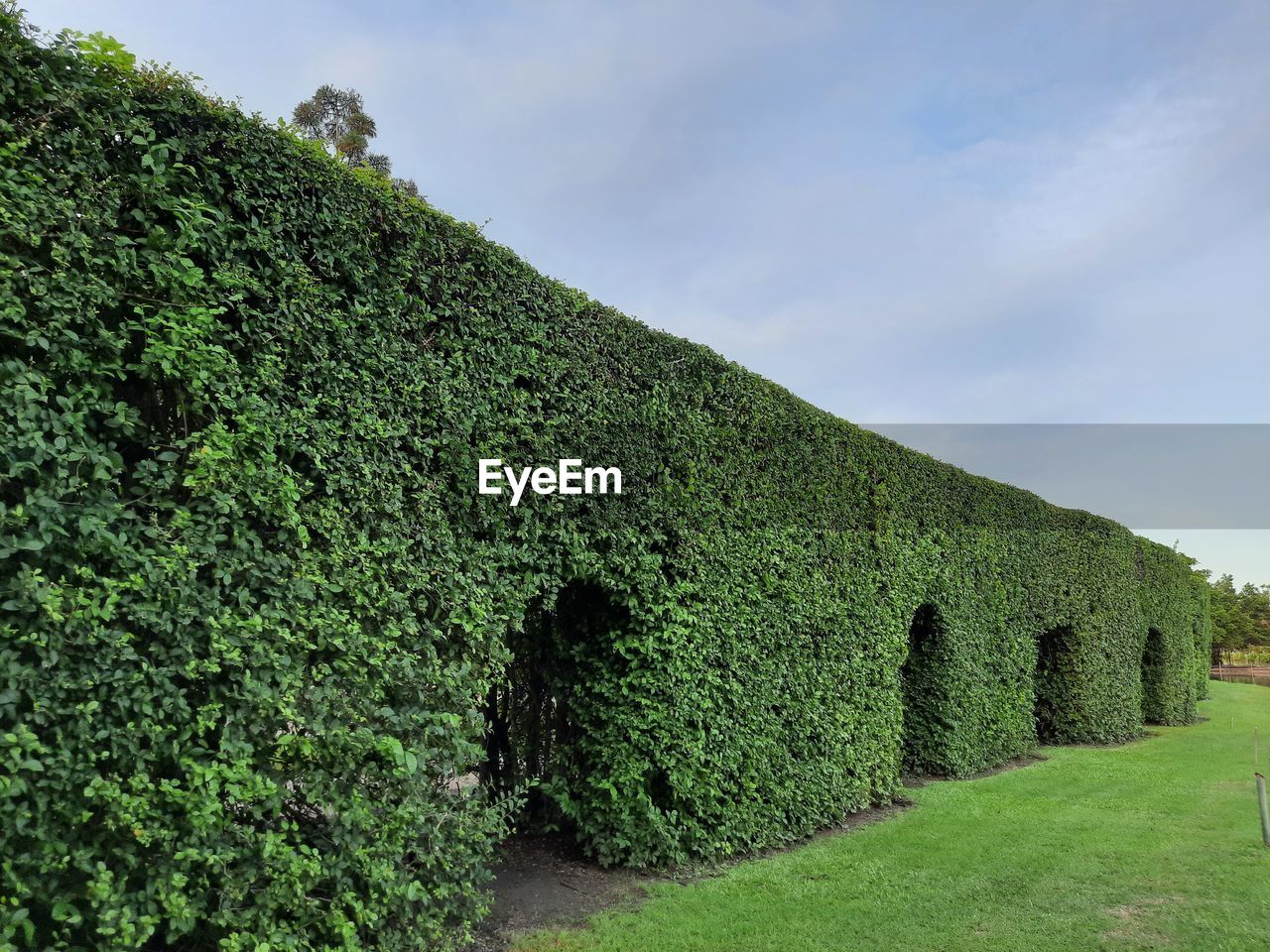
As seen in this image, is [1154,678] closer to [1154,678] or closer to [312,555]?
[1154,678]

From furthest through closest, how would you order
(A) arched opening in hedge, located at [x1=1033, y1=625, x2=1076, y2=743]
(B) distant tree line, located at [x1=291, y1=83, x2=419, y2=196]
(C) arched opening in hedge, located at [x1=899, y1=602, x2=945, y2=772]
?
(B) distant tree line, located at [x1=291, y1=83, x2=419, y2=196], (A) arched opening in hedge, located at [x1=1033, y1=625, x2=1076, y2=743], (C) arched opening in hedge, located at [x1=899, y1=602, x2=945, y2=772]

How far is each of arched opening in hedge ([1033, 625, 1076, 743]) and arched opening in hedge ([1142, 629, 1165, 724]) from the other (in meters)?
7.01

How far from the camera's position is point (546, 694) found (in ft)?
24.1

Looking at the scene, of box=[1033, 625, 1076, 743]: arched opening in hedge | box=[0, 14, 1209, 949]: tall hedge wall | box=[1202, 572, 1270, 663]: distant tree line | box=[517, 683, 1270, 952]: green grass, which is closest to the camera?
box=[0, 14, 1209, 949]: tall hedge wall

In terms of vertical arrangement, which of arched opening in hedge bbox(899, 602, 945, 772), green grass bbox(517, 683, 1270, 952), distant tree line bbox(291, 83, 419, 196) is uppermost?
distant tree line bbox(291, 83, 419, 196)

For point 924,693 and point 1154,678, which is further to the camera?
point 1154,678

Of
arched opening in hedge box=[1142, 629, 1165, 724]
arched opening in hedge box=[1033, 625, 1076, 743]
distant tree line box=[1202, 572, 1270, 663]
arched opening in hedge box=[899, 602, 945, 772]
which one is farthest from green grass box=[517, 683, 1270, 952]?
distant tree line box=[1202, 572, 1270, 663]

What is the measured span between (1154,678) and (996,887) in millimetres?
19633

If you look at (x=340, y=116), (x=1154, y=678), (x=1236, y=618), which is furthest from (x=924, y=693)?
(x=1236, y=618)

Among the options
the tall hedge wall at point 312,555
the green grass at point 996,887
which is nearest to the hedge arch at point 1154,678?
the green grass at point 996,887

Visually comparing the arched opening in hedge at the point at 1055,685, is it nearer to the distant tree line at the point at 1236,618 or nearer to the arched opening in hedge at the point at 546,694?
the arched opening in hedge at the point at 546,694

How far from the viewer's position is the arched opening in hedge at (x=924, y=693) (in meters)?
11.9

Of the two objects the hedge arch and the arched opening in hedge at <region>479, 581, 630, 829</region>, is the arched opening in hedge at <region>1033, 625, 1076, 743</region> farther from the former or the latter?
the arched opening in hedge at <region>479, 581, 630, 829</region>

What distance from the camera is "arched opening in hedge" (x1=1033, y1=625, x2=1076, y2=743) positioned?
16.4 meters
